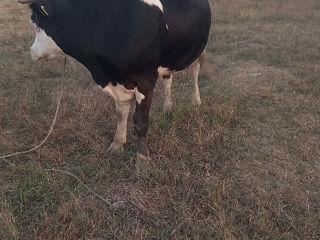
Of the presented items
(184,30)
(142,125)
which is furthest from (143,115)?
(184,30)

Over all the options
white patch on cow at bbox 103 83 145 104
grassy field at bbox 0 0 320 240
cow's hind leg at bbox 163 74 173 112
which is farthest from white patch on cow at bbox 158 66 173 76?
cow's hind leg at bbox 163 74 173 112

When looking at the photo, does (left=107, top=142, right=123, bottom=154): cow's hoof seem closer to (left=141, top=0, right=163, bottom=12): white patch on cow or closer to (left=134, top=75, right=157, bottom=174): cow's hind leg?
(left=134, top=75, right=157, bottom=174): cow's hind leg

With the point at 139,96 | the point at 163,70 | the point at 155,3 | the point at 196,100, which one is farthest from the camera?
the point at 196,100

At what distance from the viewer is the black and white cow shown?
346cm

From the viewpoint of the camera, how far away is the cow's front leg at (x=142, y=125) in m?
3.76

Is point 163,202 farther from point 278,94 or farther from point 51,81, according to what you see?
point 51,81

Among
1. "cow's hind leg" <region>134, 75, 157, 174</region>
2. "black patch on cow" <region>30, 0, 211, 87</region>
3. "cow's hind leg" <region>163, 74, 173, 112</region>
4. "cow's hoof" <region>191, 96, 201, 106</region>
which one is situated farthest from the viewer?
"cow's hoof" <region>191, 96, 201, 106</region>

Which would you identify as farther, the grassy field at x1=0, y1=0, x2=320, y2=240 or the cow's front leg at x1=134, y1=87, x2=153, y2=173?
the cow's front leg at x1=134, y1=87, x2=153, y2=173

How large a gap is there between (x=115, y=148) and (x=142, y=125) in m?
0.47

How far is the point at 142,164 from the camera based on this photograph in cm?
384

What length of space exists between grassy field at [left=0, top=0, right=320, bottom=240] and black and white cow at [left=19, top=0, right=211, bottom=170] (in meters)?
0.48

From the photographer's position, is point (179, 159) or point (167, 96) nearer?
point (179, 159)

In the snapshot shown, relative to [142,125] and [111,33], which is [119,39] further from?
[142,125]

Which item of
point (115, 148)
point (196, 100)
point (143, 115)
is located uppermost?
point (143, 115)
